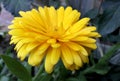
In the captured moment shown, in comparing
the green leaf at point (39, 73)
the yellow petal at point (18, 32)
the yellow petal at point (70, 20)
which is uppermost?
the yellow petal at point (70, 20)

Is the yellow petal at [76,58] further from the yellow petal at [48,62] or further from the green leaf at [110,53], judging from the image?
the green leaf at [110,53]

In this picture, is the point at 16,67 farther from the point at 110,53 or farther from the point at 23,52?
the point at 110,53

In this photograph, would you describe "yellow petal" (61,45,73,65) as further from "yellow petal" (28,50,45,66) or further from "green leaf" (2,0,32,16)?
"green leaf" (2,0,32,16)

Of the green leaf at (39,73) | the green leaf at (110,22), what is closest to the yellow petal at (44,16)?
the green leaf at (39,73)

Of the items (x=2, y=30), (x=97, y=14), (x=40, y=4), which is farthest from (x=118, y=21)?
(x=2, y=30)

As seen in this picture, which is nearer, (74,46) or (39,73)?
(74,46)

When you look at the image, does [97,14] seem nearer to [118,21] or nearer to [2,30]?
[118,21]

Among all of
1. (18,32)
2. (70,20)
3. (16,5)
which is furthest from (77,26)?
(16,5)
